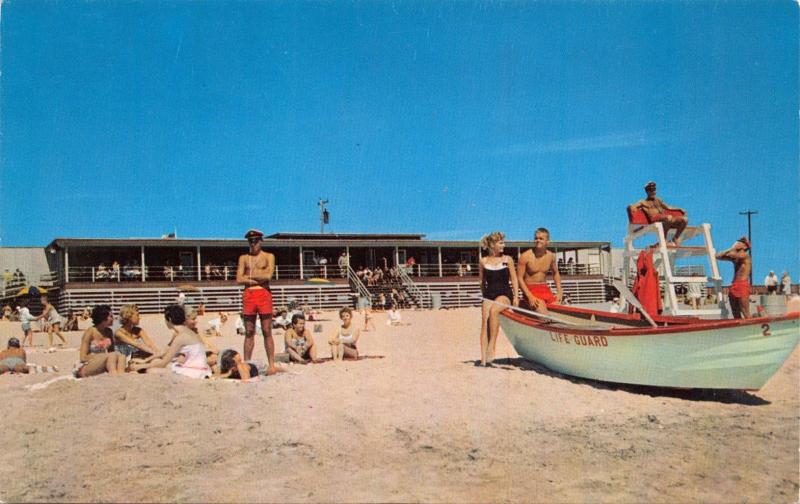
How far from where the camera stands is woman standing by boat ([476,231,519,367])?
7.82 m

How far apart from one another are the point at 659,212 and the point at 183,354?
5.79m

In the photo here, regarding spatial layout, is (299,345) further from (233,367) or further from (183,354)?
(183,354)

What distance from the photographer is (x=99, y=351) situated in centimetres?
689

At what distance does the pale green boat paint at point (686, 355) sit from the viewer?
5.88 meters

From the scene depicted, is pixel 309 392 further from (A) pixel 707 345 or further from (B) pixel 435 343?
(B) pixel 435 343

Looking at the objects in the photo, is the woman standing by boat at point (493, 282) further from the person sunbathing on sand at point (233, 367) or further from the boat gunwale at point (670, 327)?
the person sunbathing on sand at point (233, 367)

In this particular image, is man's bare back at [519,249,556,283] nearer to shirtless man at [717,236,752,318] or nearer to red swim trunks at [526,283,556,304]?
red swim trunks at [526,283,556,304]

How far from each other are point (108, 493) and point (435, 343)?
8484 millimetres

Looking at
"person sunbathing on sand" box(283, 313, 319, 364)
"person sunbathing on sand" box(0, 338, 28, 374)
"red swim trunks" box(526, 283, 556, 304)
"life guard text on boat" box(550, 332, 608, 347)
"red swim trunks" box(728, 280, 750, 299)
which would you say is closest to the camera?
"life guard text on boat" box(550, 332, 608, 347)

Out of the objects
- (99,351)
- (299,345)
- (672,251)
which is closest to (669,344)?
(672,251)

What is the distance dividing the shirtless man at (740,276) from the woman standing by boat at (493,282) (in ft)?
9.91

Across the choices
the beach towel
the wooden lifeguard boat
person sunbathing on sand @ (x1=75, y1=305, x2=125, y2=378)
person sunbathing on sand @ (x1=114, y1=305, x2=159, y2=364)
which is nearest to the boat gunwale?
the wooden lifeguard boat

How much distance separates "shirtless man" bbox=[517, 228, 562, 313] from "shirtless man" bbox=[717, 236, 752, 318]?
2405mm

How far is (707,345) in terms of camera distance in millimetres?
6105
